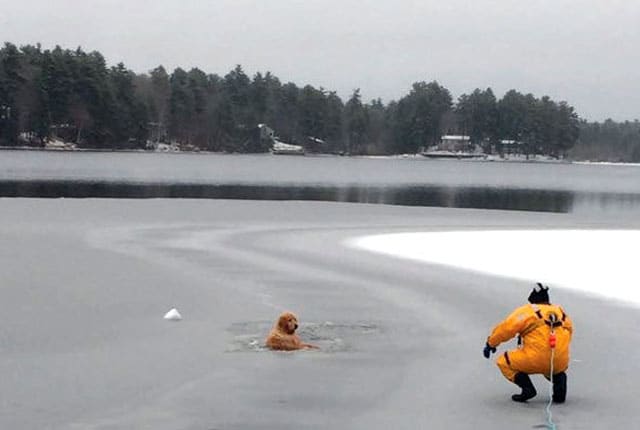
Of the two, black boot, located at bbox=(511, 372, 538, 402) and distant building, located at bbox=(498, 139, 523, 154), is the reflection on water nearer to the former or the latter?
black boot, located at bbox=(511, 372, 538, 402)

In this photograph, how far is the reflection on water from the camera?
39.9 metres

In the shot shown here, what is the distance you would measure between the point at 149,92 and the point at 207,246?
117087mm

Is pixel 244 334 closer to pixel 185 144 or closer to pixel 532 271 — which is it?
pixel 532 271

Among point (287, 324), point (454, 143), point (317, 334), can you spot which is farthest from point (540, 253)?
point (454, 143)

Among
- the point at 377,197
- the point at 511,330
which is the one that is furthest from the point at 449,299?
the point at 377,197

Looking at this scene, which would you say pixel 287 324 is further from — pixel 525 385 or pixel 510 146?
pixel 510 146

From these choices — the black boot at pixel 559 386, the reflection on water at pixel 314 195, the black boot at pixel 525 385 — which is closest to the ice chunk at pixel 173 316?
the black boot at pixel 525 385

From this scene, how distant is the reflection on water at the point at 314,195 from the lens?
131 ft

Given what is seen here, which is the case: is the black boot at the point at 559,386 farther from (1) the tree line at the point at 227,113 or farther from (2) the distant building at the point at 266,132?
(2) the distant building at the point at 266,132

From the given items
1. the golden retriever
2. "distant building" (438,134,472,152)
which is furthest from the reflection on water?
"distant building" (438,134,472,152)

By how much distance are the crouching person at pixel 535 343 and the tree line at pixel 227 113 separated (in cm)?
10431

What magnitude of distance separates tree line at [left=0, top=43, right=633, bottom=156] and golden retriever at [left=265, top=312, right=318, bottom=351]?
101800mm

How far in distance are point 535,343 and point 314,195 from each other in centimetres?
3614

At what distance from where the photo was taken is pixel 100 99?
11331 cm
